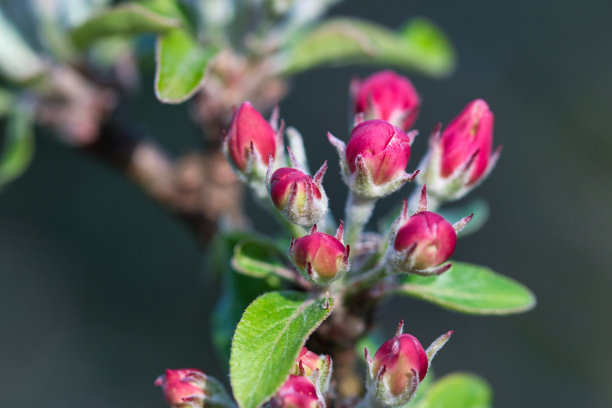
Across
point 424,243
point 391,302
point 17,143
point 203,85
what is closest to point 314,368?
point 424,243

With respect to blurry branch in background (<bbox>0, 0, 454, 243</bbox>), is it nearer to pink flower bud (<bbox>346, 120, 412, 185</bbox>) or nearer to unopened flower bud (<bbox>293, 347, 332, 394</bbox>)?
pink flower bud (<bbox>346, 120, 412, 185</bbox>)

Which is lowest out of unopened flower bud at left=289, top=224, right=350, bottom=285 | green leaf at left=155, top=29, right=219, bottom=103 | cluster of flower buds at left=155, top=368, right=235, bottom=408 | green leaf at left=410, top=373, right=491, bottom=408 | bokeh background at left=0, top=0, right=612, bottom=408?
bokeh background at left=0, top=0, right=612, bottom=408

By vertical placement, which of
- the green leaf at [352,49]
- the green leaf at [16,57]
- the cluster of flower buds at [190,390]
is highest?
the green leaf at [352,49]

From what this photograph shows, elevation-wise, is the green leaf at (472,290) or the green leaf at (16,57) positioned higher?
the green leaf at (16,57)

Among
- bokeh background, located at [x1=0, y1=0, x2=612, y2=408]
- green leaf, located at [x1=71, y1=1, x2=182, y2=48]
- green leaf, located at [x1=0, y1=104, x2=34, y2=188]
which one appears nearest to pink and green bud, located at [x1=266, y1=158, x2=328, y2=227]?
green leaf, located at [x1=71, y1=1, x2=182, y2=48]

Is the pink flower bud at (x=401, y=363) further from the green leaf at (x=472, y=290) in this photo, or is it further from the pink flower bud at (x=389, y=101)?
the pink flower bud at (x=389, y=101)

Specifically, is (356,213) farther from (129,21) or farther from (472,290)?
(129,21)

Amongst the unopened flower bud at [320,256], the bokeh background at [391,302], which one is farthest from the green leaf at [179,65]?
the bokeh background at [391,302]
